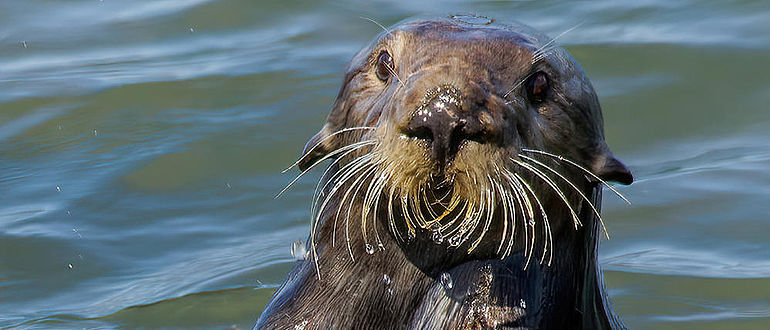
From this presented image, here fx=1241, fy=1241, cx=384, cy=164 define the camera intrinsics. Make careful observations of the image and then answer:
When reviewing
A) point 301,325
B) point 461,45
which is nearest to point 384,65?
point 461,45

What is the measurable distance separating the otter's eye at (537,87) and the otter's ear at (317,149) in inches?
28.0

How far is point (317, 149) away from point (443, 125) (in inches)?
37.5

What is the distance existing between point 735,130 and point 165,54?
406 centimetres

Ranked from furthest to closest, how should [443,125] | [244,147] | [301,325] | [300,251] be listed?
[244,147] < [300,251] < [301,325] < [443,125]

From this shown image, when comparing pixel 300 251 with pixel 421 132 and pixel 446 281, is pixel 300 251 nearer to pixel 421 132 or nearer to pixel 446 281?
pixel 446 281

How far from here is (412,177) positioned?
10.9ft

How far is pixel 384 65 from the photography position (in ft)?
12.6

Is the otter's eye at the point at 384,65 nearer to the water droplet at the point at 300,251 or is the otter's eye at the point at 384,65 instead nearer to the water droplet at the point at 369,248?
the water droplet at the point at 369,248

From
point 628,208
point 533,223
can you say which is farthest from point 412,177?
point 628,208

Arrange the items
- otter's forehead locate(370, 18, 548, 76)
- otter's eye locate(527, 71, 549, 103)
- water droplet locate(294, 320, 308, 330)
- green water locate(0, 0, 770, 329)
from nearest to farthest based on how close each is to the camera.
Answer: otter's forehead locate(370, 18, 548, 76)
otter's eye locate(527, 71, 549, 103)
water droplet locate(294, 320, 308, 330)
green water locate(0, 0, 770, 329)

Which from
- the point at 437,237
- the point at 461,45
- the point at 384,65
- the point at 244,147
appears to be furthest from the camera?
the point at 244,147

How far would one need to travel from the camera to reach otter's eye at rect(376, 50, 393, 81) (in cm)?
380

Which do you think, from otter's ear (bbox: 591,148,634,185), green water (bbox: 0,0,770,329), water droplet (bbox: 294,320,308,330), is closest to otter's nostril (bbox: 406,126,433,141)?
otter's ear (bbox: 591,148,634,185)

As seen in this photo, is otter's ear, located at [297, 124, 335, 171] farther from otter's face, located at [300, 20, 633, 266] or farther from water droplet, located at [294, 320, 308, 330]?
water droplet, located at [294, 320, 308, 330]
